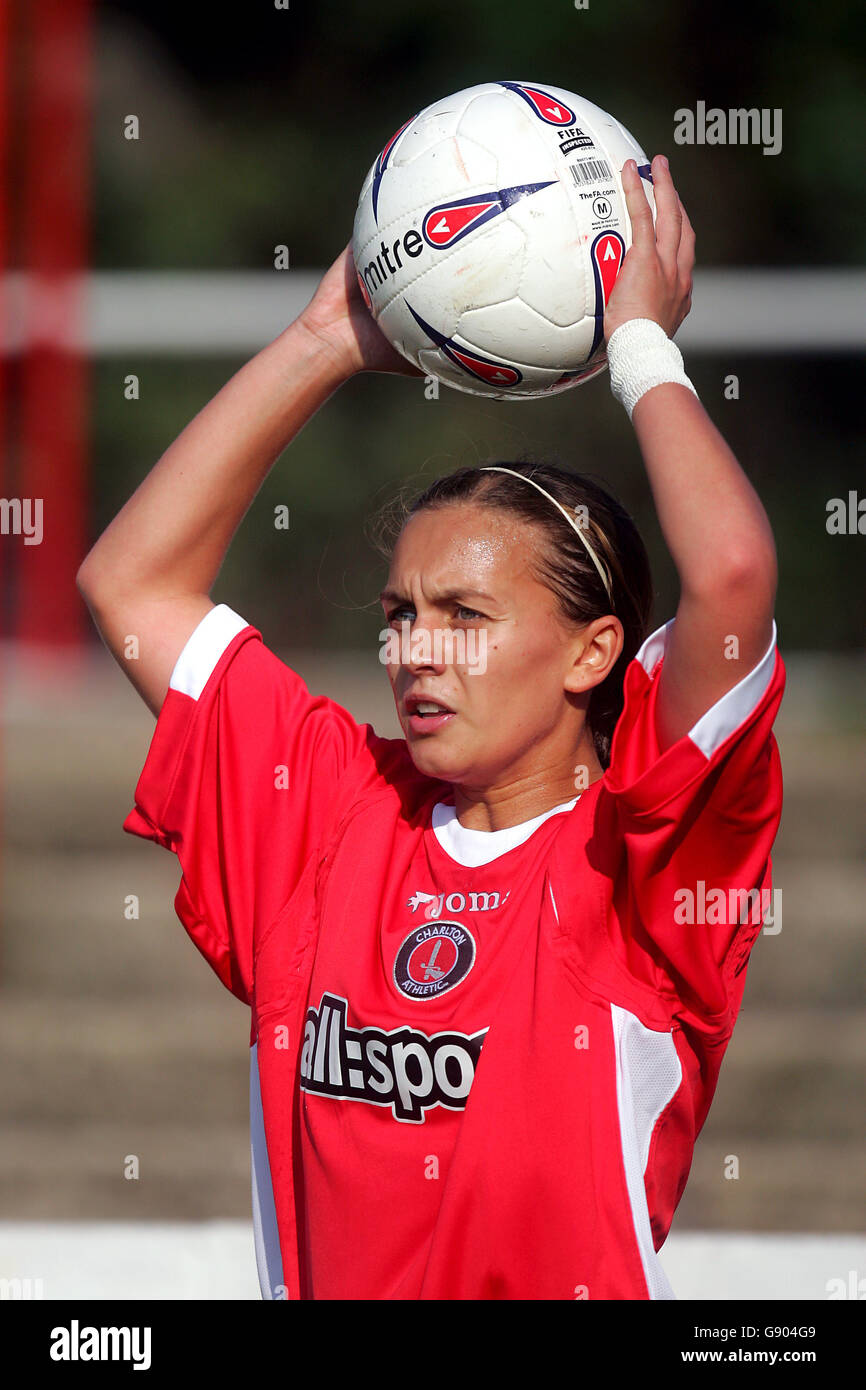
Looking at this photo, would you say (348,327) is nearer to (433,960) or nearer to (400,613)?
(400,613)

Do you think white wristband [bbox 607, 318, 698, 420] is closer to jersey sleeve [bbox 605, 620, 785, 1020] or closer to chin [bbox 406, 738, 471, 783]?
jersey sleeve [bbox 605, 620, 785, 1020]

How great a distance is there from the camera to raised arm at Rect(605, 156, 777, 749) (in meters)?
1.65

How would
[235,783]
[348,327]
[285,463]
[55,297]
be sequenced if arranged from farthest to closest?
[285,463] < [55,297] < [348,327] < [235,783]

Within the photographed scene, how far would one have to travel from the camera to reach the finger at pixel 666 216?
193 cm

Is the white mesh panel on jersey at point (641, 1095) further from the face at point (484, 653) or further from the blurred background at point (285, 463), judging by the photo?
the blurred background at point (285, 463)

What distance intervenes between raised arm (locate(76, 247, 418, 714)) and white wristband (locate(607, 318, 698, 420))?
475 millimetres

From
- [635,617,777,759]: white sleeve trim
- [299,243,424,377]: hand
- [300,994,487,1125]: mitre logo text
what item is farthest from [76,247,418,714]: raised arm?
[635,617,777,759]: white sleeve trim

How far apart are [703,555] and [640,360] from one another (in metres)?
0.28

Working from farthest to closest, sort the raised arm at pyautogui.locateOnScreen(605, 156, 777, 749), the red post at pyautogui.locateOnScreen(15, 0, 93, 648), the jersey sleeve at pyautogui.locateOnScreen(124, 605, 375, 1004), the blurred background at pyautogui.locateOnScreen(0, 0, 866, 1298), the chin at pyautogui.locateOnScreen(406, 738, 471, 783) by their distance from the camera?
the red post at pyautogui.locateOnScreen(15, 0, 93, 648) < the blurred background at pyautogui.locateOnScreen(0, 0, 866, 1298) < the jersey sleeve at pyautogui.locateOnScreen(124, 605, 375, 1004) < the chin at pyautogui.locateOnScreen(406, 738, 471, 783) < the raised arm at pyautogui.locateOnScreen(605, 156, 777, 749)

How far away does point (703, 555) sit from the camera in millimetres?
1657

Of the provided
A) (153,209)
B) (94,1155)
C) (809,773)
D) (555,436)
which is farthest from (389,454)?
(94,1155)

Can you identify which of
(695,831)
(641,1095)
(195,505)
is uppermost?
(195,505)

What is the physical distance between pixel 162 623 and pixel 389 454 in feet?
37.0

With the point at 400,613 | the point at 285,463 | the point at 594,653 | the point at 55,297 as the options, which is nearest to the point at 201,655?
the point at 400,613
